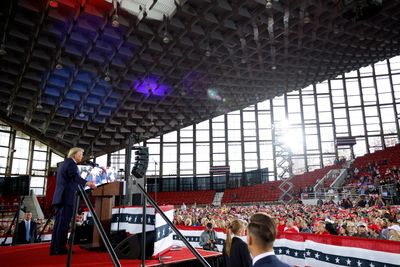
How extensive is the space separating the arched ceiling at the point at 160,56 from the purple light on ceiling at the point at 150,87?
0.30 feet

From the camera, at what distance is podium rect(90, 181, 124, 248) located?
199 inches

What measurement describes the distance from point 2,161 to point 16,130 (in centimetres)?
317

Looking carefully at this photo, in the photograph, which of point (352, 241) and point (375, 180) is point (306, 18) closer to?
point (375, 180)

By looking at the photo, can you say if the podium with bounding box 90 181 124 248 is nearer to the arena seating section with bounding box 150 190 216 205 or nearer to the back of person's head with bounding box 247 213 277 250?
the back of person's head with bounding box 247 213 277 250

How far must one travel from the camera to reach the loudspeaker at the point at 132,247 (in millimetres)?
4301

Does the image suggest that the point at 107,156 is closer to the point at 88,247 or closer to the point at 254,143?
the point at 254,143

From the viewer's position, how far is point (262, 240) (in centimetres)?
207

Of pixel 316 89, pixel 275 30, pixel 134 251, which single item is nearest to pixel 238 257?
pixel 134 251

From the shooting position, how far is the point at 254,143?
36.5m

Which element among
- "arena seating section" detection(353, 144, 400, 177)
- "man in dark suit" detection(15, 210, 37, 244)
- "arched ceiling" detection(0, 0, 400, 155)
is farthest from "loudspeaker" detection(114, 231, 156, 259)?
"arena seating section" detection(353, 144, 400, 177)

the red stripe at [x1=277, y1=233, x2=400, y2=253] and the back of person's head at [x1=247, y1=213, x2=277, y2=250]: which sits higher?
the back of person's head at [x1=247, y1=213, x2=277, y2=250]

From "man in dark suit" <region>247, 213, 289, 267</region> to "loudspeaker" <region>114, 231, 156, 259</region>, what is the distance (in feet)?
8.54

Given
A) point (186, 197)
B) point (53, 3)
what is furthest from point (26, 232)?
point (186, 197)

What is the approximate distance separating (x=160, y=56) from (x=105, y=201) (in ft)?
48.2
